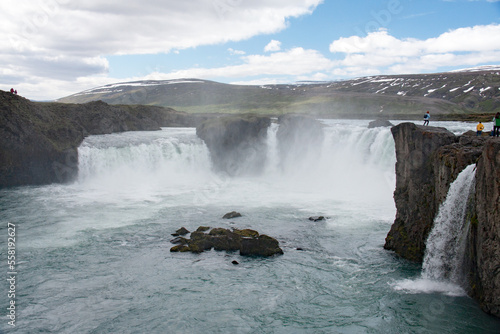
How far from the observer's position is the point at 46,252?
2266cm

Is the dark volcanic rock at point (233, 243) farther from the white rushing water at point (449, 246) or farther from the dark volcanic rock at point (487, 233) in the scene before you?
the dark volcanic rock at point (487, 233)

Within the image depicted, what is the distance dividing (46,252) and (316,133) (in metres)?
38.0

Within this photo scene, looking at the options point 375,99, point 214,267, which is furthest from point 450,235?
point 375,99

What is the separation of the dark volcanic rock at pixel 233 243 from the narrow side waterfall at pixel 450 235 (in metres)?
7.83

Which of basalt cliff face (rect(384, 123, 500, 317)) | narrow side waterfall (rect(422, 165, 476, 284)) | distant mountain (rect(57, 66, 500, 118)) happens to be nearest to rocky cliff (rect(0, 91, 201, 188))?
basalt cliff face (rect(384, 123, 500, 317))

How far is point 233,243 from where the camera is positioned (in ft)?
77.3

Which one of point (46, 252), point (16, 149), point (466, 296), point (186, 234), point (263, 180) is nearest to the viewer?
point (466, 296)

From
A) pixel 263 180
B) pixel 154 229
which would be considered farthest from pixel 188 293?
pixel 263 180

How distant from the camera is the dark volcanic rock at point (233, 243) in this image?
22656 mm

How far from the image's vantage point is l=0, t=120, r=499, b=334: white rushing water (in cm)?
1552

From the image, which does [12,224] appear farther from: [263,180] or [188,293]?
[263,180]

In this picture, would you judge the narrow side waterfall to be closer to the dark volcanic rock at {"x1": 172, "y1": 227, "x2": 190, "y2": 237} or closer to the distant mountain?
the dark volcanic rock at {"x1": 172, "y1": 227, "x2": 190, "y2": 237}

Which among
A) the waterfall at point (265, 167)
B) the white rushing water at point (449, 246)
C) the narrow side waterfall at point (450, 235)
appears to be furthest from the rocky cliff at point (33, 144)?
the narrow side waterfall at point (450, 235)

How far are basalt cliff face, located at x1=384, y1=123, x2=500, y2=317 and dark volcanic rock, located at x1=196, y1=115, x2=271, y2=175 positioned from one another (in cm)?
3273
